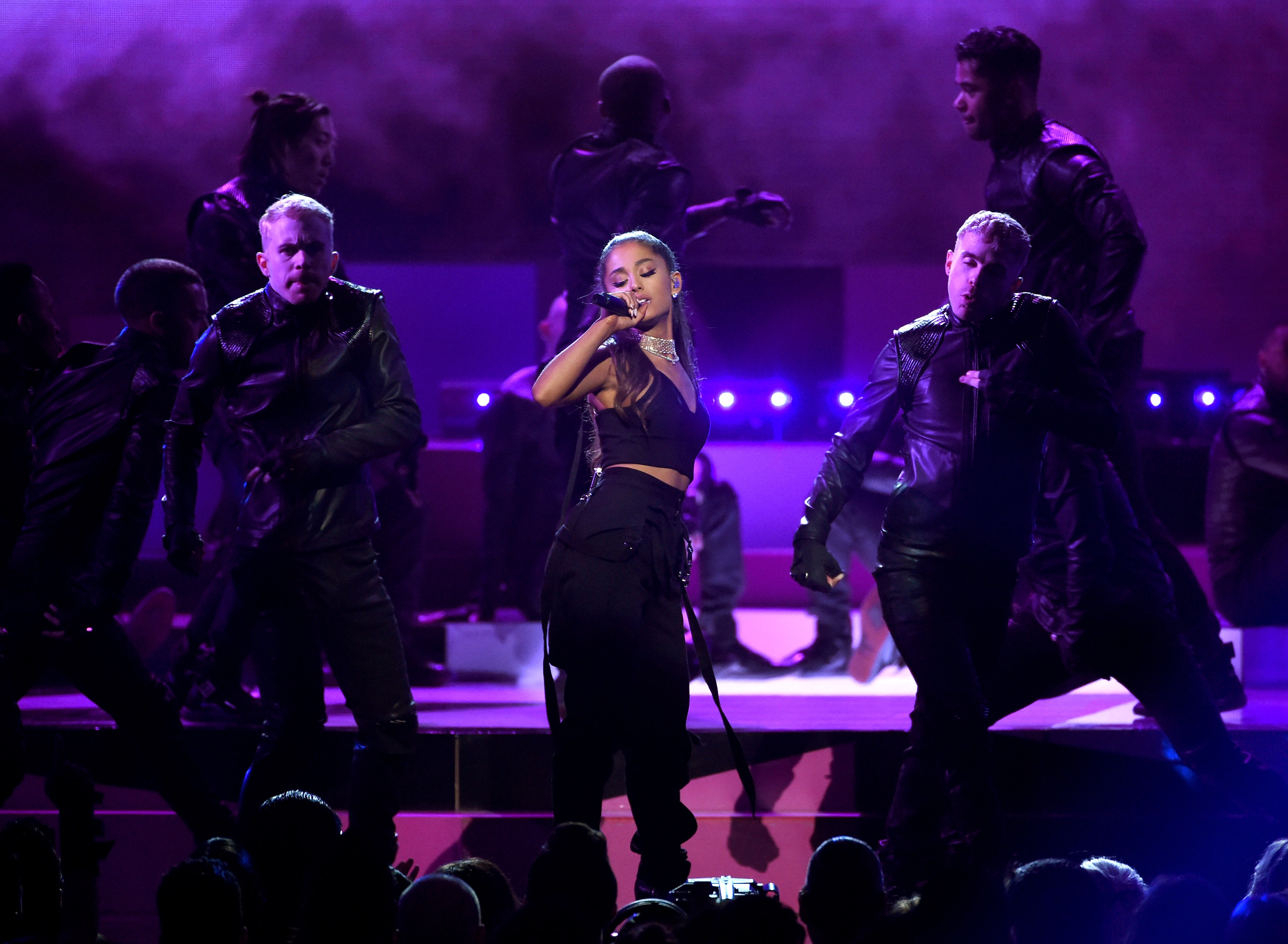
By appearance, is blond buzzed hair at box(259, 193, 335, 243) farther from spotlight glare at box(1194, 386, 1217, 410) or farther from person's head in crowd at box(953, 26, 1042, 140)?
spotlight glare at box(1194, 386, 1217, 410)

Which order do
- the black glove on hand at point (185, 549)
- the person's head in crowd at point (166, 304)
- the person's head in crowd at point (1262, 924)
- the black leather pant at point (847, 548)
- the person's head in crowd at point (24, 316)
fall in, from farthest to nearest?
the black leather pant at point (847, 548) → the person's head in crowd at point (166, 304) → the person's head in crowd at point (24, 316) → the black glove on hand at point (185, 549) → the person's head in crowd at point (1262, 924)

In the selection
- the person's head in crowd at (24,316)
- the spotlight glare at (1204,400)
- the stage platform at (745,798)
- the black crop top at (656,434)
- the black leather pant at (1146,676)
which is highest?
the spotlight glare at (1204,400)

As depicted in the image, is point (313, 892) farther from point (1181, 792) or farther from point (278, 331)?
point (1181, 792)

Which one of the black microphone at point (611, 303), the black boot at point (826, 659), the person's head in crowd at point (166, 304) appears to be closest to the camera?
the black microphone at point (611, 303)

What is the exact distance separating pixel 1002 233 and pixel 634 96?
1.67 meters

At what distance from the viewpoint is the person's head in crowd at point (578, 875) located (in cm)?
226

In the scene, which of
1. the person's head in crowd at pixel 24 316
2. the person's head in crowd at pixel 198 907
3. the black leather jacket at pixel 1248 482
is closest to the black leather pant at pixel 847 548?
the black leather jacket at pixel 1248 482

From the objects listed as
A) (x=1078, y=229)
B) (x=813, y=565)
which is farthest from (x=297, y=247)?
(x=1078, y=229)

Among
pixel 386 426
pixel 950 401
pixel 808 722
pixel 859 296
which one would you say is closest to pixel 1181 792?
pixel 808 722

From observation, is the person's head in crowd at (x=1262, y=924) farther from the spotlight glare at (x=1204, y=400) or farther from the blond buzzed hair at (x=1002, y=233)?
the spotlight glare at (x=1204, y=400)

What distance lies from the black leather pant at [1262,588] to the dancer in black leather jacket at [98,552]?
3.44m

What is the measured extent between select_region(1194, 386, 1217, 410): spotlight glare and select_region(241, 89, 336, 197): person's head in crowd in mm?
4822

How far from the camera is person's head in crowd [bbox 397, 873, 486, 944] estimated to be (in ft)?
6.30

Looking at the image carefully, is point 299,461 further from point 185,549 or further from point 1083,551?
point 1083,551
